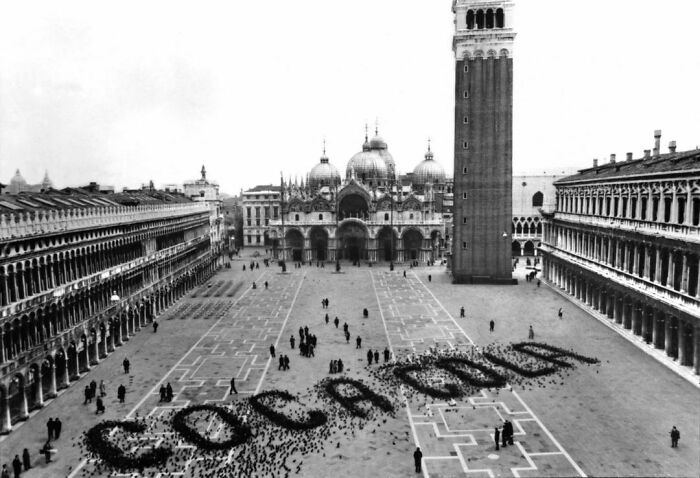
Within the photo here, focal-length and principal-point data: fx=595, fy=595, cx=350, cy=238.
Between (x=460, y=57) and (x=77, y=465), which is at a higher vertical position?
(x=460, y=57)

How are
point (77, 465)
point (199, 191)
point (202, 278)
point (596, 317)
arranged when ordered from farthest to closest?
1. point (199, 191)
2. point (202, 278)
3. point (596, 317)
4. point (77, 465)

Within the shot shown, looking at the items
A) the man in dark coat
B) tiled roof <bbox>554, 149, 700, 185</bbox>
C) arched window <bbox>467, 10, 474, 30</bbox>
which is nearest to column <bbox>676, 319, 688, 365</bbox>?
tiled roof <bbox>554, 149, 700, 185</bbox>

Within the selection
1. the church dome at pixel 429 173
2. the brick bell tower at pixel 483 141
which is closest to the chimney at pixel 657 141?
the brick bell tower at pixel 483 141

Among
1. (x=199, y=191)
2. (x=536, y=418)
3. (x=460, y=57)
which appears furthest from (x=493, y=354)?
(x=199, y=191)

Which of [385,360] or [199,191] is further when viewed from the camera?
[199,191]

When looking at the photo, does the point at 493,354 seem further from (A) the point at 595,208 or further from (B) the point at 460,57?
(B) the point at 460,57

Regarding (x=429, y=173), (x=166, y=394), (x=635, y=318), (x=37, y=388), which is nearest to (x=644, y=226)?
(x=635, y=318)

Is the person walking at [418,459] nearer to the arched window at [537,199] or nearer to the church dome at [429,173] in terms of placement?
the arched window at [537,199]
